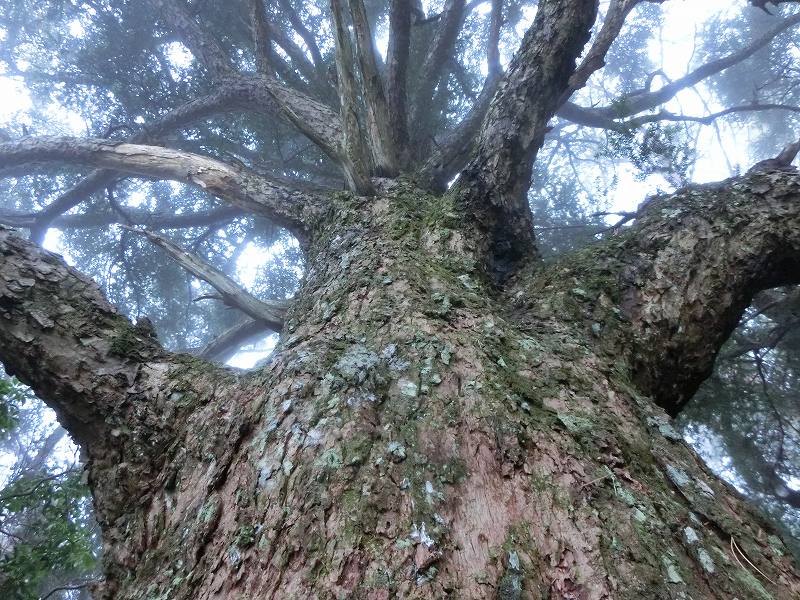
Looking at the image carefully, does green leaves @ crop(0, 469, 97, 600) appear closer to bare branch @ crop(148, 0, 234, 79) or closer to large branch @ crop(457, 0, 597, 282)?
large branch @ crop(457, 0, 597, 282)

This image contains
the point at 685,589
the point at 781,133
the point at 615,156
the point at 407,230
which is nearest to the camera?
the point at 685,589

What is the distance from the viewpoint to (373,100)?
9.80 ft

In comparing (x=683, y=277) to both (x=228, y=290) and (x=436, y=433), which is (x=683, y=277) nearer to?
(x=436, y=433)

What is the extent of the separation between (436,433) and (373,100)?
Result: 2.24 meters

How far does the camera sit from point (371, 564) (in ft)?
3.43

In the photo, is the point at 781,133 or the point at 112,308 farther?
the point at 781,133

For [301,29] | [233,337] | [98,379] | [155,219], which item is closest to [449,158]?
[98,379]

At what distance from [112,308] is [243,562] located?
4.22ft

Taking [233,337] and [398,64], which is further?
[233,337]

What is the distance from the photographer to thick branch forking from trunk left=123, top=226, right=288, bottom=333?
3345mm

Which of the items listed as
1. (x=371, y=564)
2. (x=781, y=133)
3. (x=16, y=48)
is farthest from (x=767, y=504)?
(x=781, y=133)

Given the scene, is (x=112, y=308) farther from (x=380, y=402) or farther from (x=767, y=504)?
(x=767, y=504)

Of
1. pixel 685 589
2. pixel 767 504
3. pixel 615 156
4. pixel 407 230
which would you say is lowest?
pixel 767 504

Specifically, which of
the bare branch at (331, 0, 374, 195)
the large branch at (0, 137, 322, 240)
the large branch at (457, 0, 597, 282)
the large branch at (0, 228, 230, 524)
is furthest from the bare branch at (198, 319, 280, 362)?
the large branch at (0, 228, 230, 524)
